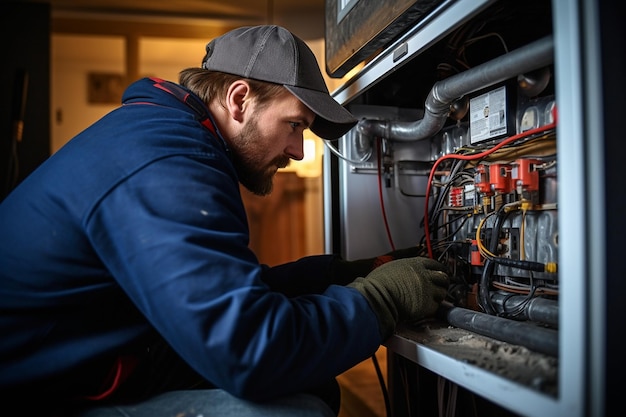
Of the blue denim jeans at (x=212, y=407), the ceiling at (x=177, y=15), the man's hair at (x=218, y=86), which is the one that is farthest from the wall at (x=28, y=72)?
the blue denim jeans at (x=212, y=407)

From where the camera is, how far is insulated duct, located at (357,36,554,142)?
0.70 metres

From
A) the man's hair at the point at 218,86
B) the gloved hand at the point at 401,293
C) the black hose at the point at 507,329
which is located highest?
the man's hair at the point at 218,86

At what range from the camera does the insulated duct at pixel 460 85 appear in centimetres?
70

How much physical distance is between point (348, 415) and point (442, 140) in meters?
0.99

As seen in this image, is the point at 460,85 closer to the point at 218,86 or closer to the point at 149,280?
the point at 218,86

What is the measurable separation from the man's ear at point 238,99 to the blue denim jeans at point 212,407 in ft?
1.78

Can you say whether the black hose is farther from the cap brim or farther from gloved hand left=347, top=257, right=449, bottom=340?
the cap brim

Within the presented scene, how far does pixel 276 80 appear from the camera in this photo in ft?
3.08

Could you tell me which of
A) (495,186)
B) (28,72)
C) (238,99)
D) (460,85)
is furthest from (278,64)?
(28,72)

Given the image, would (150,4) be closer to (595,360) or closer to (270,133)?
(270,133)

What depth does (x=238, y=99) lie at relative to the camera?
0.97 metres

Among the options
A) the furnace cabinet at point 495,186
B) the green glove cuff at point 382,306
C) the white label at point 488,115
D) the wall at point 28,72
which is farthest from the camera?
the wall at point 28,72

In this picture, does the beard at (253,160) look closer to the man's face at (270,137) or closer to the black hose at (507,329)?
the man's face at (270,137)

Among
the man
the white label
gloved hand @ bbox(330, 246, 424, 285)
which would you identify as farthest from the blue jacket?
the white label
